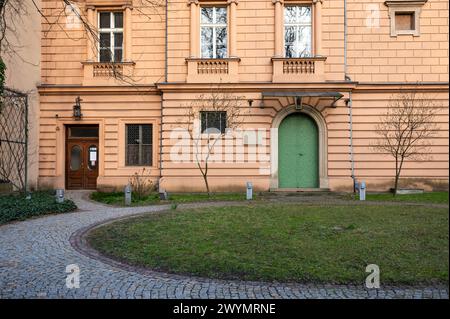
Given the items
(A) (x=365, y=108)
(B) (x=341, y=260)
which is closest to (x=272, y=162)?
(A) (x=365, y=108)

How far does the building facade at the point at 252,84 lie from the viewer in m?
15.4

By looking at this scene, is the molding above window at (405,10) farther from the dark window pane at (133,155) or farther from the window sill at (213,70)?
the dark window pane at (133,155)

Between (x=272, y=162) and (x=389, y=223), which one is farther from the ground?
(x=272, y=162)

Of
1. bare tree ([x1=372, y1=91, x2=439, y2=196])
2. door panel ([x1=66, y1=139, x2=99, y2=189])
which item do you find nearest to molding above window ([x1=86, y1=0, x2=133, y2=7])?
door panel ([x1=66, y1=139, x2=99, y2=189])

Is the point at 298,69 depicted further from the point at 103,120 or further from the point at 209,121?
the point at 103,120

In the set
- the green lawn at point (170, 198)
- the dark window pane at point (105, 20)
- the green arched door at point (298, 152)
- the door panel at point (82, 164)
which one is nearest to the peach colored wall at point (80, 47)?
the dark window pane at point (105, 20)

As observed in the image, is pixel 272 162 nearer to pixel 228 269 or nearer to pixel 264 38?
pixel 264 38

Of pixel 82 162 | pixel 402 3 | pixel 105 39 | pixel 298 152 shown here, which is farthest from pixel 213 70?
pixel 402 3

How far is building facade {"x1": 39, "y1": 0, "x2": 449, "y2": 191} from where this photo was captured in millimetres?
15414

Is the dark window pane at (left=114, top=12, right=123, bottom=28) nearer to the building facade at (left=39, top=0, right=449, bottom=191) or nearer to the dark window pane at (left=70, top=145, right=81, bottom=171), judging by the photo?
the building facade at (left=39, top=0, right=449, bottom=191)

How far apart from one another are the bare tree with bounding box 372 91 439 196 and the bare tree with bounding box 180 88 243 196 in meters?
6.52

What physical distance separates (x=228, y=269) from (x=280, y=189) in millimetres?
10912

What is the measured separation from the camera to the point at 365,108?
15.8 m

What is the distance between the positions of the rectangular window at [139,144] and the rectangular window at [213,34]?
178 inches
